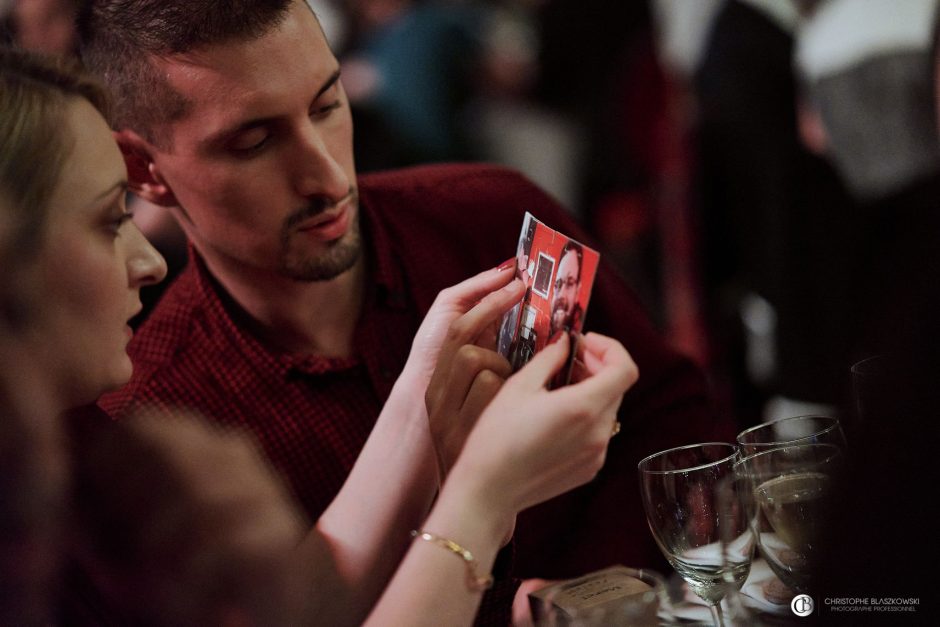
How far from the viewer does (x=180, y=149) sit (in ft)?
4.36

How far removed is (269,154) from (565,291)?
→ 0.47m

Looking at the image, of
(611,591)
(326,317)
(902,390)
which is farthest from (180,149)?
(902,390)

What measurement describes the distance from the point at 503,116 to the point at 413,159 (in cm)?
110

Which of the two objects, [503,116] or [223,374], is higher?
[223,374]

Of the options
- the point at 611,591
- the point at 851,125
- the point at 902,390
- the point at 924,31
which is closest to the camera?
the point at 902,390

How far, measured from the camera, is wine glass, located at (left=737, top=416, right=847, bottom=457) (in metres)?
1.07

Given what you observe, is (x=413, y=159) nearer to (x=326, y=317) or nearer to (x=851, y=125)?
(x=851, y=125)

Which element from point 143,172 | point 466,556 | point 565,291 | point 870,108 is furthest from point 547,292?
point 870,108

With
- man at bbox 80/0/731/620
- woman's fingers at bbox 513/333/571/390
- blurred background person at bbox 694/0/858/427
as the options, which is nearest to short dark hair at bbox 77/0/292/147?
man at bbox 80/0/731/620

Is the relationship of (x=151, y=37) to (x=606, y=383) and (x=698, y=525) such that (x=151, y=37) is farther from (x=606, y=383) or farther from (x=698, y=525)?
(x=698, y=525)

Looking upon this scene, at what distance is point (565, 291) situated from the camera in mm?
1062

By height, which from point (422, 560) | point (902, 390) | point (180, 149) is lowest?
point (422, 560)

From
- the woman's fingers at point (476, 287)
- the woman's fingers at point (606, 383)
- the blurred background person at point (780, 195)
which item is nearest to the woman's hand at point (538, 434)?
the woman's fingers at point (606, 383)

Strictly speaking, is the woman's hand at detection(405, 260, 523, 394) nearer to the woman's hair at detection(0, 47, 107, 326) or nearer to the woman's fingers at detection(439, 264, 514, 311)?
the woman's fingers at detection(439, 264, 514, 311)
